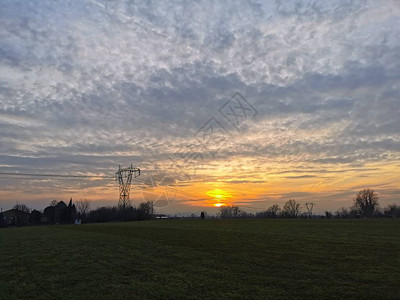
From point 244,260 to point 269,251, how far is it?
12.1 feet

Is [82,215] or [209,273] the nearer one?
[209,273]

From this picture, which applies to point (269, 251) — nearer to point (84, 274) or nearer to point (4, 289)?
point (84, 274)

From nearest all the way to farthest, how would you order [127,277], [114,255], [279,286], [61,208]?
[279,286]
[127,277]
[114,255]
[61,208]

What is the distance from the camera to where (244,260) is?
18.9 m

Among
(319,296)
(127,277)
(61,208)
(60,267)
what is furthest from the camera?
(61,208)

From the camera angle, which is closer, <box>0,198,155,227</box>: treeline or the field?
the field

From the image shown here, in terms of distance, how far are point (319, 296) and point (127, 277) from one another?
819 centimetres

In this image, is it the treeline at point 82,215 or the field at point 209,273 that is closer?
the field at point 209,273

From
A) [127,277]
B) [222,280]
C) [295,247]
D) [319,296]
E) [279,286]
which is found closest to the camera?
[319,296]

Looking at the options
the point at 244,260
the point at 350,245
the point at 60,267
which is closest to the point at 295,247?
the point at 350,245

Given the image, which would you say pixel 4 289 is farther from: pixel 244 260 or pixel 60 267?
pixel 244 260

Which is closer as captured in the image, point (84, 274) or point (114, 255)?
point (84, 274)

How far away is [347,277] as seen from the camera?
1438cm

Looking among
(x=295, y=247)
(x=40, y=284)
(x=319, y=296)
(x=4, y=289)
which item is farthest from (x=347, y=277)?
(x=4, y=289)
